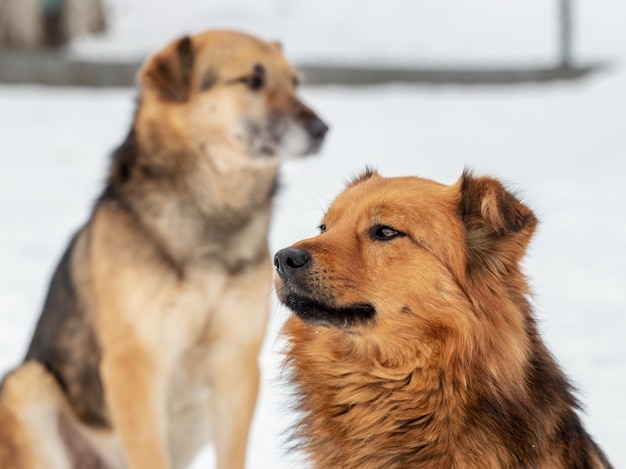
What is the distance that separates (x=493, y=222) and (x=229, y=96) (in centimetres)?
193

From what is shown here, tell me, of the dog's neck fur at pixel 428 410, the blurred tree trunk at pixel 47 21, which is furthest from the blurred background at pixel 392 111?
the dog's neck fur at pixel 428 410

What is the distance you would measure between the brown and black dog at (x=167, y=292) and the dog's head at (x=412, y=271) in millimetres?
1202

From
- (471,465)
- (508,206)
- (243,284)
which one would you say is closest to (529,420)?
(471,465)

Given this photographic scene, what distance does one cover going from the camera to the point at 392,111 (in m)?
10.5

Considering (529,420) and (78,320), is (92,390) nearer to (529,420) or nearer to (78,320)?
(78,320)

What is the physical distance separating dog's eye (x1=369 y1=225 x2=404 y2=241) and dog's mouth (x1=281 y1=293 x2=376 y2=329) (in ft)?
0.68

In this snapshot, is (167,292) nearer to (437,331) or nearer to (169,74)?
(169,74)

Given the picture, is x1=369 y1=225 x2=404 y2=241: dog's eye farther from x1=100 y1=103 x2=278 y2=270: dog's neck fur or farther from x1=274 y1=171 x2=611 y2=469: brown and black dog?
x1=100 y1=103 x2=278 y2=270: dog's neck fur

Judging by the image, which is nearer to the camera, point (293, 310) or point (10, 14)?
point (293, 310)

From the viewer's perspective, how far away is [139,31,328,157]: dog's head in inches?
168

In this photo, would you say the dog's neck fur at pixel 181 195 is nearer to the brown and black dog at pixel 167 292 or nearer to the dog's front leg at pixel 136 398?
the brown and black dog at pixel 167 292

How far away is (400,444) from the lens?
290cm

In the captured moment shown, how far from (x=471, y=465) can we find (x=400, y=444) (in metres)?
0.23

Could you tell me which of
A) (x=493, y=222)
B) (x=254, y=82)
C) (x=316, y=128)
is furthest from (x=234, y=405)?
(x=493, y=222)
